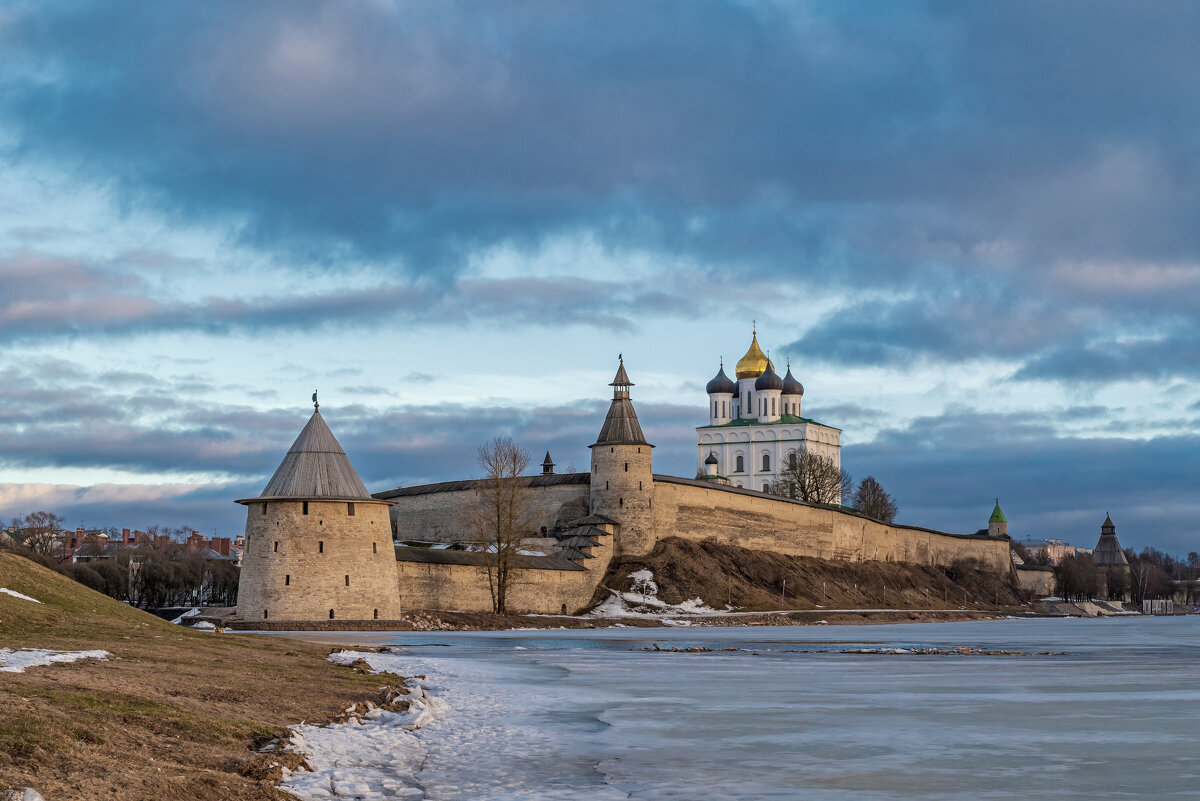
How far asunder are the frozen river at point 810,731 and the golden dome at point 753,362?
93.3 meters

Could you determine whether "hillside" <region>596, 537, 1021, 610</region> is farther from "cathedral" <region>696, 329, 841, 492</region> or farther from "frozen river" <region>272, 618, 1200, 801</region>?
"frozen river" <region>272, 618, 1200, 801</region>

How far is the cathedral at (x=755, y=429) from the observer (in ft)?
360

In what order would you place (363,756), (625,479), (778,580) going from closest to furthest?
(363,756), (625,479), (778,580)

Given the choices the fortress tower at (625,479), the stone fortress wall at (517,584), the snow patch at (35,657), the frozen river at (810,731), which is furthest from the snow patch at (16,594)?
the fortress tower at (625,479)

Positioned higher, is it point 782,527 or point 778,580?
point 782,527

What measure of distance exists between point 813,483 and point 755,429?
76.5 feet

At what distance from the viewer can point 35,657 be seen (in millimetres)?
13109

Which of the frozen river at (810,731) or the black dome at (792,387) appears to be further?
the black dome at (792,387)

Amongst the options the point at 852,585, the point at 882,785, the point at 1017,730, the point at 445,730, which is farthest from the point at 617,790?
the point at 852,585

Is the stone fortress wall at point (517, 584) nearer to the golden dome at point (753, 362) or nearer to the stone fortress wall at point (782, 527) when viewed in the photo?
the stone fortress wall at point (782, 527)

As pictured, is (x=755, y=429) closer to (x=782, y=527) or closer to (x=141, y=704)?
(x=782, y=527)

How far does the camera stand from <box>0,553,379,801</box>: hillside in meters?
7.45

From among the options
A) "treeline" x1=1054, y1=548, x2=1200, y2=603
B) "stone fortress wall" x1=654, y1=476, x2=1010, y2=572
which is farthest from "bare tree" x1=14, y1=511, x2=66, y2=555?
"treeline" x1=1054, y1=548, x2=1200, y2=603

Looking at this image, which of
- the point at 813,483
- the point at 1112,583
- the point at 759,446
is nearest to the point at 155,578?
the point at 813,483
